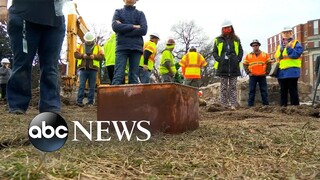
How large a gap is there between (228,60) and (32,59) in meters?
4.22

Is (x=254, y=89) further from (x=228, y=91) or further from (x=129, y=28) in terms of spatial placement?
(x=129, y=28)

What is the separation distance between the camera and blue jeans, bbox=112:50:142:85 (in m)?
5.06

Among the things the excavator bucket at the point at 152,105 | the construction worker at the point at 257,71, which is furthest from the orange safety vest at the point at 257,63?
the excavator bucket at the point at 152,105

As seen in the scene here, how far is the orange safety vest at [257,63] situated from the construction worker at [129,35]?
4.04 m

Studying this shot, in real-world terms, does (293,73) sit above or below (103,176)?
above

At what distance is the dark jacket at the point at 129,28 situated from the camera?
4.94 metres

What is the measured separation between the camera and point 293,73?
746cm

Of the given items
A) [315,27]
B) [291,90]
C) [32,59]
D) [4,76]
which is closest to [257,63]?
[291,90]

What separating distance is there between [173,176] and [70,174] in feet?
1.26

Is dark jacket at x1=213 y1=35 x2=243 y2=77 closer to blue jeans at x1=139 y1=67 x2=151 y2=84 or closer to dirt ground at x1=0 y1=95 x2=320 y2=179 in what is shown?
blue jeans at x1=139 y1=67 x2=151 y2=84

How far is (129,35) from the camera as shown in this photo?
4965mm

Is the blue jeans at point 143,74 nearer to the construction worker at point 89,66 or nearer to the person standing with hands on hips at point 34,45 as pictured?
the construction worker at point 89,66

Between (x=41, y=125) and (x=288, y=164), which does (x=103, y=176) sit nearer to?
(x=41, y=125)

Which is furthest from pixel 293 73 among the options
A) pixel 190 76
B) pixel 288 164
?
pixel 288 164
